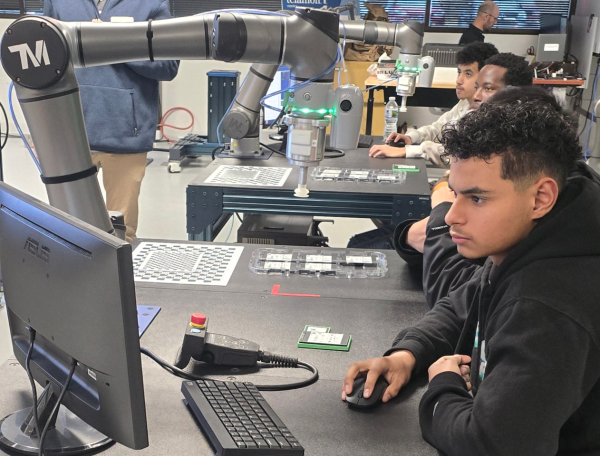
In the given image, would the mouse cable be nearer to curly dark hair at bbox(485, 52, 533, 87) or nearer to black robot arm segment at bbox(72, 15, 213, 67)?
black robot arm segment at bbox(72, 15, 213, 67)

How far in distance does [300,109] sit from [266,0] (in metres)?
5.66

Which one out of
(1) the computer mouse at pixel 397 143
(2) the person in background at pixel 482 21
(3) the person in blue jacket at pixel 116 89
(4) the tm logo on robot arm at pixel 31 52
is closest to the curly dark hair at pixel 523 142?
(4) the tm logo on robot arm at pixel 31 52

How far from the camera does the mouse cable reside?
1.21m

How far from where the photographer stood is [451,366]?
1152 mm

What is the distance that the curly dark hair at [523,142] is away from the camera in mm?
973

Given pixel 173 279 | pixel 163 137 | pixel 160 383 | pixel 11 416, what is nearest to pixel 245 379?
pixel 160 383

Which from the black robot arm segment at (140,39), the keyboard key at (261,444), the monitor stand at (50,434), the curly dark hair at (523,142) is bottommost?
the monitor stand at (50,434)

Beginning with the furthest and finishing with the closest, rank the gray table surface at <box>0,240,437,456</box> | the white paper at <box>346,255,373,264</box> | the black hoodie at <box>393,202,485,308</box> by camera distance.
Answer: the white paper at <box>346,255,373,264</box>, the black hoodie at <box>393,202,485,308</box>, the gray table surface at <box>0,240,437,456</box>

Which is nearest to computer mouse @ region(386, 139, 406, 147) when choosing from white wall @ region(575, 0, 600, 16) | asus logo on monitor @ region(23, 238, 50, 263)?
asus logo on monitor @ region(23, 238, 50, 263)

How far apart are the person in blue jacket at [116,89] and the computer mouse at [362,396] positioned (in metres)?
1.84

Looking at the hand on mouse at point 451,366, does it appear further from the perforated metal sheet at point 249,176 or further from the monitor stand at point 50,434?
the perforated metal sheet at point 249,176

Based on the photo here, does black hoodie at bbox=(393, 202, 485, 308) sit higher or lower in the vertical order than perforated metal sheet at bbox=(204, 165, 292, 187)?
higher

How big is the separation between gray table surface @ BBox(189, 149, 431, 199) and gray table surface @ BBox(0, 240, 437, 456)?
75 centimetres

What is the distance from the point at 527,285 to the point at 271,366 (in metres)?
0.55
